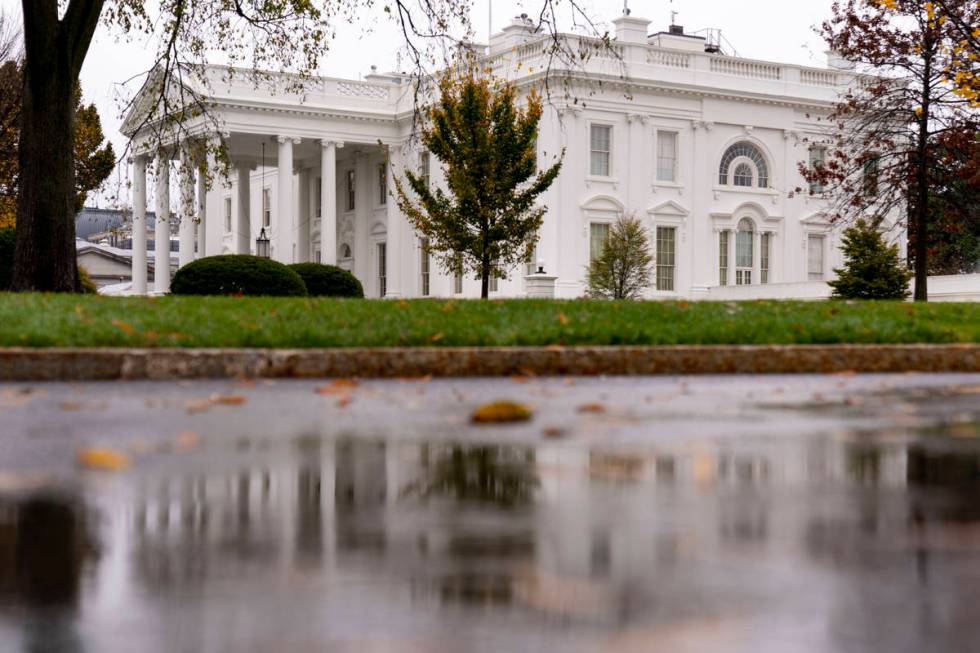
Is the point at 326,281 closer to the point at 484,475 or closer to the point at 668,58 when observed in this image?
the point at 668,58

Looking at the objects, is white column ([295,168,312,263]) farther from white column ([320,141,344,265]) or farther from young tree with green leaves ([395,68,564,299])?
young tree with green leaves ([395,68,564,299])

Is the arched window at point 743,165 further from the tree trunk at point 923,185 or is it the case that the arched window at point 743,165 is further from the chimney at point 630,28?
the tree trunk at point 923,185

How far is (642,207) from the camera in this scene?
52.3 meters

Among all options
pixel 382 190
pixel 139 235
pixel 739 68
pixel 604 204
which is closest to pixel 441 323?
pixel 604 204

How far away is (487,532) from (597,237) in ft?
156

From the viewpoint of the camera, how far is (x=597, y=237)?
5147cm

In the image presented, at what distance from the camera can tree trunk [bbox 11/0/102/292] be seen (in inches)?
754

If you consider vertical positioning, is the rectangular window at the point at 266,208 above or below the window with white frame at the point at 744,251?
above

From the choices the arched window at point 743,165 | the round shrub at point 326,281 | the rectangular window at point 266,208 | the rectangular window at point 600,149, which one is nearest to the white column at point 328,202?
the rectangular window at point 600,149

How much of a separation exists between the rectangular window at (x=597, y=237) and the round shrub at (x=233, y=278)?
23926 mm

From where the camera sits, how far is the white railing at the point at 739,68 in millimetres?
54625

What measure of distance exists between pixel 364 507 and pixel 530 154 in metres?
30.5

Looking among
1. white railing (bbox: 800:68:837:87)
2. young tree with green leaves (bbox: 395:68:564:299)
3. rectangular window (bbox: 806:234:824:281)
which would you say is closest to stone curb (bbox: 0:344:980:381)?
young tree with green leaves (bbox: 395:68:564:299)

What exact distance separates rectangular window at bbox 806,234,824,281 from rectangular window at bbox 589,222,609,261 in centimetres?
1099
